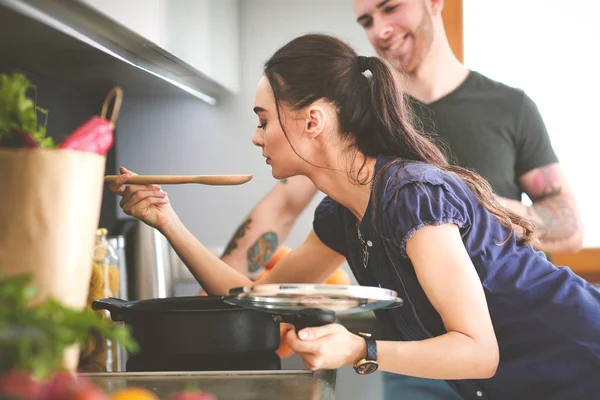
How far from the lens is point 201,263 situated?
165 cm

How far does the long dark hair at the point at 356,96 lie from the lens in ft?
4.81

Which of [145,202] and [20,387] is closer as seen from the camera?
[20,387]

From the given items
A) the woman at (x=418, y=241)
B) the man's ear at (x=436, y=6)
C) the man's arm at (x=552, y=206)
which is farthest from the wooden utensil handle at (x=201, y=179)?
the man's ear at (x=436, y=6)

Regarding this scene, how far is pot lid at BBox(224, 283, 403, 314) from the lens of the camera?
3.31ft

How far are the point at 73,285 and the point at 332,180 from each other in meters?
0.72

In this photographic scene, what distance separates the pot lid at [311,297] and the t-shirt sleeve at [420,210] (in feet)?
0.53

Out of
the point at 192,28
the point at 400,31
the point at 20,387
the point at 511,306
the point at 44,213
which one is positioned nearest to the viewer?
the point at 20,387

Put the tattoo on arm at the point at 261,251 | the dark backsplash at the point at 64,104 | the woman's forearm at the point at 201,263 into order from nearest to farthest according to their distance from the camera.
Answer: the woman's forearm at the point at 201,263 → the dark backsplash at the point at 64,104 → the tattoo on arm at the point at 261,251

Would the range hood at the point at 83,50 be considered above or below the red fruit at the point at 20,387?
above

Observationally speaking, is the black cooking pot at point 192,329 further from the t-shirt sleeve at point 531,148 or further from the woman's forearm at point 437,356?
the t-shirt sleeve at point 531,148

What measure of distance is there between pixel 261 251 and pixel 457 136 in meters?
0.64

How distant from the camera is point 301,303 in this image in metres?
1.10

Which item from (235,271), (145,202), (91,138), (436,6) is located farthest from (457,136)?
(91,138)

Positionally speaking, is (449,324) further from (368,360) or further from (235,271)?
(235,271)
